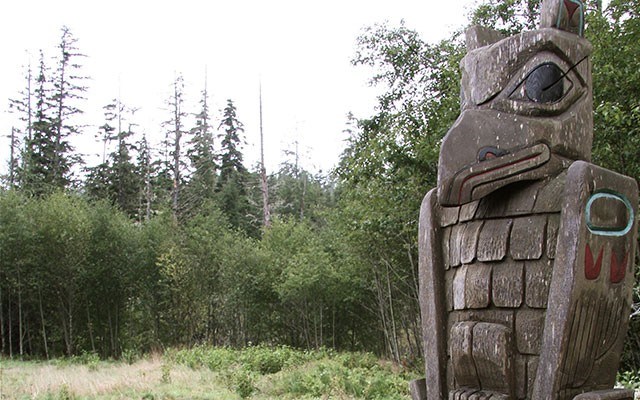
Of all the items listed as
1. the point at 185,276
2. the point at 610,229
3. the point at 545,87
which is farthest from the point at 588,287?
the point at 185,276

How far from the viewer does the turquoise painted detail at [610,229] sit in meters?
2.46

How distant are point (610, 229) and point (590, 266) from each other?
202 mm

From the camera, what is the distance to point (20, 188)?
2155 centimetres

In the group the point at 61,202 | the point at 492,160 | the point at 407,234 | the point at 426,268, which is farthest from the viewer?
the point at 61,202

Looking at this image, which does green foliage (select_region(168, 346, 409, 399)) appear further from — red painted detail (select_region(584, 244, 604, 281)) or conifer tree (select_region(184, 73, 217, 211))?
conifer tree (select_region(184, 73, 217, 211))

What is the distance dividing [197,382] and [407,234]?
4.58m

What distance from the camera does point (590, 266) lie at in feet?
8.01

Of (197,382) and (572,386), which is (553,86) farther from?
(197,382)

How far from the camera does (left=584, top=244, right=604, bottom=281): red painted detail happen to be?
2432 millimetres

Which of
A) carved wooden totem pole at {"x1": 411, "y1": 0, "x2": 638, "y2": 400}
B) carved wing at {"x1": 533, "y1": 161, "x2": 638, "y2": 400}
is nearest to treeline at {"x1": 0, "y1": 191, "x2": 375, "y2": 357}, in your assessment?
carved wooden totem pole at {"x1": 411, "y1": 0, "x2": 638, "y2": 400}

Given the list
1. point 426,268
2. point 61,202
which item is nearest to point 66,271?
point 61,202

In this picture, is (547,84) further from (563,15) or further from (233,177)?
(233,177)

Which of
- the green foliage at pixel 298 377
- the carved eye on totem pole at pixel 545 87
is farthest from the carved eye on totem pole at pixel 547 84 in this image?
the green foliage at pixel 298 377

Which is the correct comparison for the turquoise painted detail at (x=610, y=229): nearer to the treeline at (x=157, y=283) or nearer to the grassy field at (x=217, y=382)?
the grassy field at (x=217, y=382)
